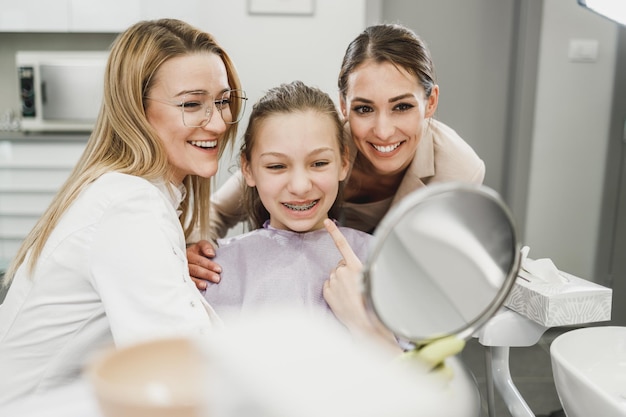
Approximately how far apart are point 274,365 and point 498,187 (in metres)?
3.27

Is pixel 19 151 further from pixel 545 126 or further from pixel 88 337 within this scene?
pixel 545 126

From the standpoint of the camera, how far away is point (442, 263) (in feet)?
1.17

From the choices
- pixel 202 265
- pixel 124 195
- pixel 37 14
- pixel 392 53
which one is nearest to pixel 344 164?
pixel 392 53

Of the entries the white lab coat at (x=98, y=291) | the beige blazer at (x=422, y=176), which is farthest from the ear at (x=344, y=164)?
the white lab coat at (x=98, y=291)

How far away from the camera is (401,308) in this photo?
334 millimetres

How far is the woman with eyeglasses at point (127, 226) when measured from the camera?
0.65 meters

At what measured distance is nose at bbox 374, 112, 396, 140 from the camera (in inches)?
47.1

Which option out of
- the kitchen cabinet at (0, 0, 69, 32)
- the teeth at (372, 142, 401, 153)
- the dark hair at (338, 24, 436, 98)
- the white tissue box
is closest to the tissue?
the white tissue box

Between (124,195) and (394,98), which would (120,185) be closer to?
(124,195)

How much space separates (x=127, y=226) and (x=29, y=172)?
2525mm

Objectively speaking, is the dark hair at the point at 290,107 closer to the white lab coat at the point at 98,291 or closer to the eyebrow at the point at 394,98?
the eyebrow at the point at 394,98

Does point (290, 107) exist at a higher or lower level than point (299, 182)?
higher

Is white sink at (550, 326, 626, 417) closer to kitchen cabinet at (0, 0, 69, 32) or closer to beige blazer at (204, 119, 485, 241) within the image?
beige blazer at (204, 119, 485, 241)

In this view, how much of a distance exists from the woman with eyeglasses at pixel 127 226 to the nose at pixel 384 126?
0.95 ft
